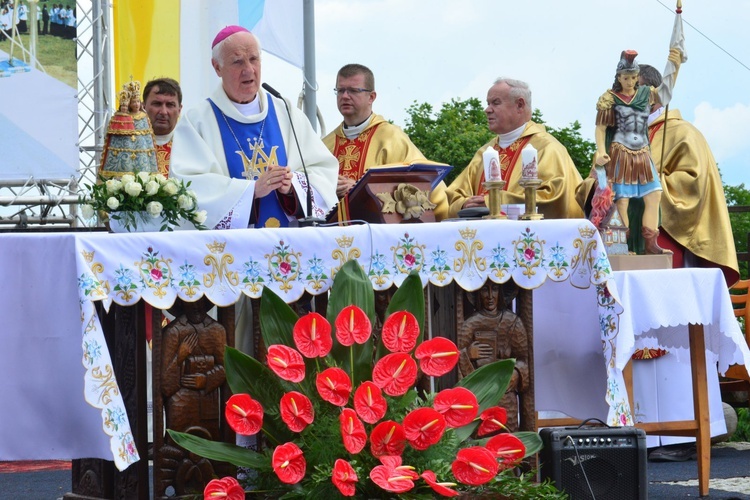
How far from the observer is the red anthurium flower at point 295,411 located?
11.3ft

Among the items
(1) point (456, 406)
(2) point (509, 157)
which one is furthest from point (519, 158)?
(1) point (456, 406)

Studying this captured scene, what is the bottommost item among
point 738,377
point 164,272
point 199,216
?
point 738,377

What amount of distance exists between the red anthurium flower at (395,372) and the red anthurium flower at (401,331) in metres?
0.07

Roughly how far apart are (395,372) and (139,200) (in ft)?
3.52

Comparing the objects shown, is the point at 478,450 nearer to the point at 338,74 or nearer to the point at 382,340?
the point at 382,340

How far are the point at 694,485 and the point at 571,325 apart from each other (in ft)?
3.96

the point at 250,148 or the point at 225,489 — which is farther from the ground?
the point at 250,148

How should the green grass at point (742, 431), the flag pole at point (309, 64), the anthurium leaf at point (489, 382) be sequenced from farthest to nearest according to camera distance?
the flag pole at point (309, 64) → the green grass at point (742, 431) → the anthurium leaf at point (489, 382)

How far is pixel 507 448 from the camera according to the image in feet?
11.8

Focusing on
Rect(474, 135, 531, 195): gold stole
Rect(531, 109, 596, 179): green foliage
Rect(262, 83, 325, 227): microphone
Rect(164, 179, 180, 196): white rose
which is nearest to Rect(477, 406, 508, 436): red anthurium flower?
Rect(262, 83, 325, 227): microphone

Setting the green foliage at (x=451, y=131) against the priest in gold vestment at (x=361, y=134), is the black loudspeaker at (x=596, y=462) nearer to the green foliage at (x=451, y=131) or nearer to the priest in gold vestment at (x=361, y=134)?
the priest in gold vestment at (x=361, y=134)

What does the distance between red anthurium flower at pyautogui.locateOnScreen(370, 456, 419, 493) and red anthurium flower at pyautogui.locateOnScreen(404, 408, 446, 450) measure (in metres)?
0.10

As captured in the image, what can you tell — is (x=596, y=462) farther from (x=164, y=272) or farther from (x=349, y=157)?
(x=349, y=157)

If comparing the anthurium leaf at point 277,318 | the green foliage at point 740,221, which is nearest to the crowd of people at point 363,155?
the anthurium leaf at point 277,318
